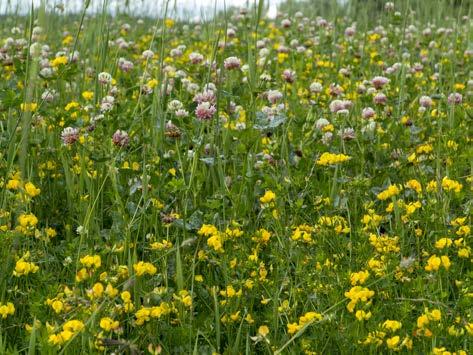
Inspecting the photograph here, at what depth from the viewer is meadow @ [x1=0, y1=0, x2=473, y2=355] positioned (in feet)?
5.48

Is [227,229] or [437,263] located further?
[227,229]

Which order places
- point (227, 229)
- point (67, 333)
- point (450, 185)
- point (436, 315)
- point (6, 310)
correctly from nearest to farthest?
1. point (67, 333)
2. point (436, 315)
3. point (6, 310)
4. point (227, 229)
5. point (450, 185)

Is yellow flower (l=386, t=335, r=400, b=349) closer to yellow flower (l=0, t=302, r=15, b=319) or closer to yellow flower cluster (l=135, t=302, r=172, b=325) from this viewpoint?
yellow flower cluster (l=135, t=302, r=172, b=325)

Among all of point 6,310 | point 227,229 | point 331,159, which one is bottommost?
point 6,310

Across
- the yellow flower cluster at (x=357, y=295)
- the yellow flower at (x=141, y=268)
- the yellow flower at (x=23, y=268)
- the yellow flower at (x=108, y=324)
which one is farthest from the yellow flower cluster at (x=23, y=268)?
the yellow flower cluster at (x=357, y=295)

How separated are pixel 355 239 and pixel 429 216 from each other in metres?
0.22

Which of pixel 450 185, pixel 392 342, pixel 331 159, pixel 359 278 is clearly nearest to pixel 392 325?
pixel 392 342

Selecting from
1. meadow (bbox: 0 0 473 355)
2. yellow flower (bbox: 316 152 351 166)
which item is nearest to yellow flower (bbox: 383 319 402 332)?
Answer: meadow (bbox: 0 0 473 355)

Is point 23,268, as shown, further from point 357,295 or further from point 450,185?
point 450,185

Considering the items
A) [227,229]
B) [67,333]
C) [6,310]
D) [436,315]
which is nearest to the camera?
[67,333]

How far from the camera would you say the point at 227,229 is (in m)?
2.04

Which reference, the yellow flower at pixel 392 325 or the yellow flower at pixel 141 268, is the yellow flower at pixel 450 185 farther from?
the yellow flower at pixel 141 268

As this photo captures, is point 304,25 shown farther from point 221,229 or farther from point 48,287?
point 48,287

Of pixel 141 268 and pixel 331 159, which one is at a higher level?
pixel 331 159
